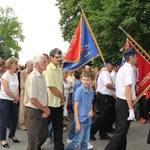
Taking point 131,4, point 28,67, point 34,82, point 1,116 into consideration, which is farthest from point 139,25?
point 34,82

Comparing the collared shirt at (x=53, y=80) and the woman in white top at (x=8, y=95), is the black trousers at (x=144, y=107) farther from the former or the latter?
the collared shirt at (x=53, y=80)

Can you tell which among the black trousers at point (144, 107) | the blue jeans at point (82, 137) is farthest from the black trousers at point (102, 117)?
the black trousers at point (144, 107)

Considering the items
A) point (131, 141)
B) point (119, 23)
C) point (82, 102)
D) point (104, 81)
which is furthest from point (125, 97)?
point (119, 23)

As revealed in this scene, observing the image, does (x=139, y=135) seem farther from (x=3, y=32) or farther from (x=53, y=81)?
(x=3, y=32)

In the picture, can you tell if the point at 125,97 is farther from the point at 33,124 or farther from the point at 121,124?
the point at 33,124

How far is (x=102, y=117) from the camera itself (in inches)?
279

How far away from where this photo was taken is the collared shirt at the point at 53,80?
562cm

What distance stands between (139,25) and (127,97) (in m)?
14.4

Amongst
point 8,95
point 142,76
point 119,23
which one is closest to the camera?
point 142,76

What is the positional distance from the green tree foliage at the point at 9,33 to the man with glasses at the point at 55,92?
60.2m

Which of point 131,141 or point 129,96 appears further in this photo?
point 131,141

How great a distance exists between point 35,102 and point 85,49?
281 centimetres

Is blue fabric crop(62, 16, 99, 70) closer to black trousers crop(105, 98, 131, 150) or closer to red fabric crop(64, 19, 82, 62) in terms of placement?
red fabric crop(64, 19, 82, 62)

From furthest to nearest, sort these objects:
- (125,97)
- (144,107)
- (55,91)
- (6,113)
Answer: (144,107) < (6,113) < (55,91) < (125,97)
